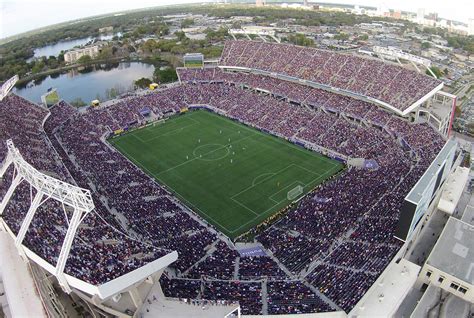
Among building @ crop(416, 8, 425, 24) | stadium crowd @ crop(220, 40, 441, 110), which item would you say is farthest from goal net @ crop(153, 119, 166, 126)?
building @ crop(416, 8, 425, 24)

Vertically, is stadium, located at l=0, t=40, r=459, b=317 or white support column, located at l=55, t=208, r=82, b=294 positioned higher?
white support column, located at l=55, t=208, r=82, b=294

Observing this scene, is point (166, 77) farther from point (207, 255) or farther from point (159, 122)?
point (207, 255)

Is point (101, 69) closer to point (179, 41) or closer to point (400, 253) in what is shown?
point (179, 41)

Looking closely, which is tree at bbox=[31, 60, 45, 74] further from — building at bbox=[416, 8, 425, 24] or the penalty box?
building at bbox=[416, 8, 425, 24]

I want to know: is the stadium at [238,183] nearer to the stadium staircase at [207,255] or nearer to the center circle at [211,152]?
the stadium staircase at [207,255]

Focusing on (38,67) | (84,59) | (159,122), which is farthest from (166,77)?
(84,59)

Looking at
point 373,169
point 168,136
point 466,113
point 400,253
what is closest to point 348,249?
point 400,253
